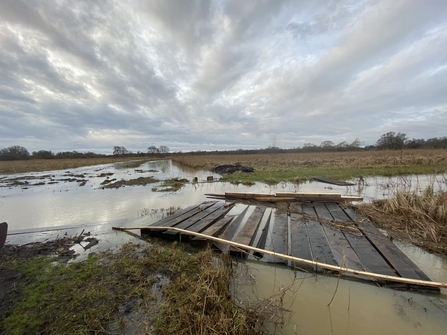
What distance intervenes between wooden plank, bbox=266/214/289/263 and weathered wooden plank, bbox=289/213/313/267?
0.42 feet

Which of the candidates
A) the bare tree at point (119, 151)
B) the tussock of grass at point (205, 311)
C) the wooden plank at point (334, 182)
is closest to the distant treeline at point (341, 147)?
the bare tree at point (119, 151)

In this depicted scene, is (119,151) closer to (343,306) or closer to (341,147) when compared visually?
(341,147)

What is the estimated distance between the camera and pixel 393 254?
131 inches

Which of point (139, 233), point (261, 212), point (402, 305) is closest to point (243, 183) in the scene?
point (261, 212)

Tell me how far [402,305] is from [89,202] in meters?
9.71

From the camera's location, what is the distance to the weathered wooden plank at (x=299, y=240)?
344cm

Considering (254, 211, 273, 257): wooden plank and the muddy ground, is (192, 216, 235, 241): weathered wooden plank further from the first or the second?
the muddy ground

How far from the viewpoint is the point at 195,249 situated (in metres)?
4.06

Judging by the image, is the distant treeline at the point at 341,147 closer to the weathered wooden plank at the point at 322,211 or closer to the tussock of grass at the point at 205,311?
the weathered wooden plank at the point at 322,211

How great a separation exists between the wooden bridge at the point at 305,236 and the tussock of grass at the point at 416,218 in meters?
0.50

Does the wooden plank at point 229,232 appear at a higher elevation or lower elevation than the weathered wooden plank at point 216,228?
lower

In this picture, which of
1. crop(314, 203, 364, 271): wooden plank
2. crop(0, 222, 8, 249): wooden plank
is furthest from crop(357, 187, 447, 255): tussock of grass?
crop(0, 222, 8, 249): wooden plank

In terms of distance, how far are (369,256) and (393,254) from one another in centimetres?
41

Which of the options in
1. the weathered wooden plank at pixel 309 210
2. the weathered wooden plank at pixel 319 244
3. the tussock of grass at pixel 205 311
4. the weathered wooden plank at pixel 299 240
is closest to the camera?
the tussock of grass at pixel 205 311
